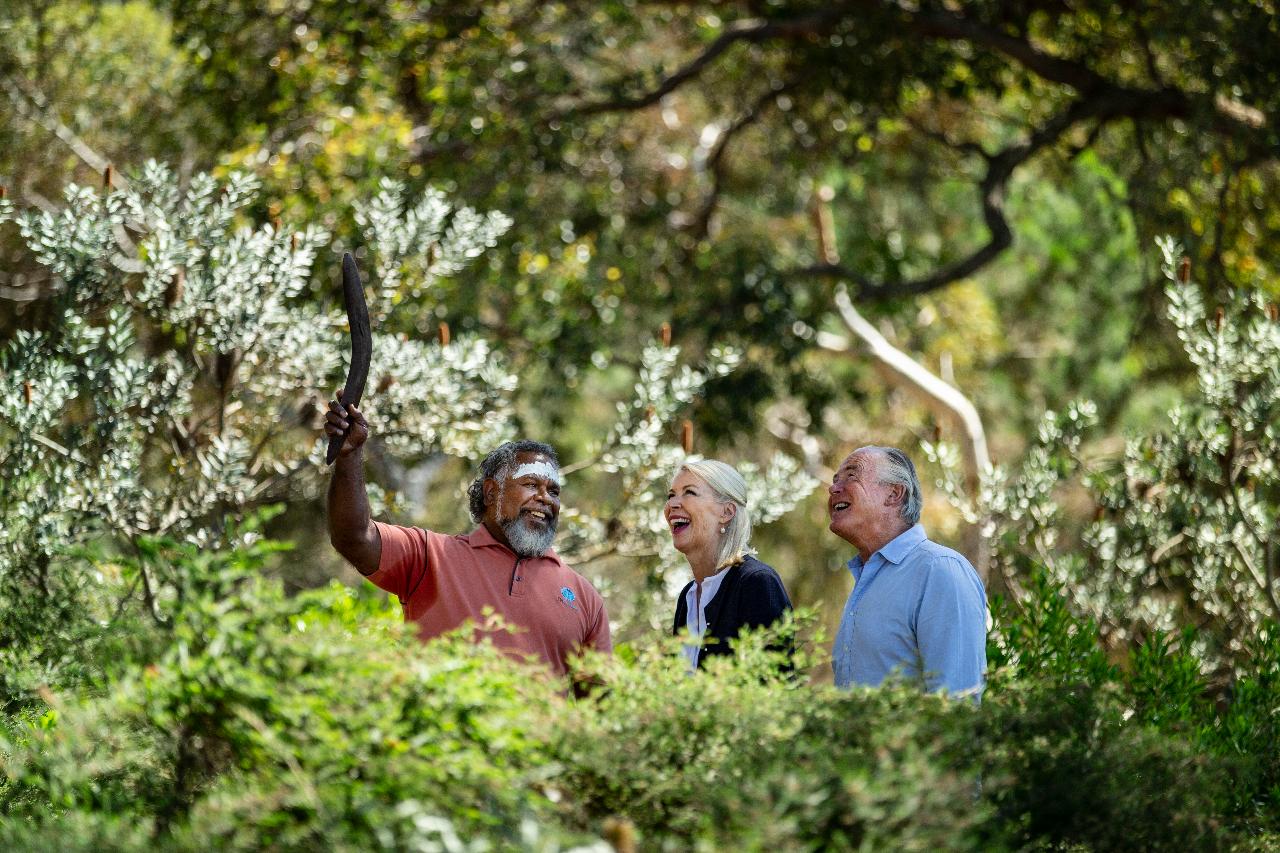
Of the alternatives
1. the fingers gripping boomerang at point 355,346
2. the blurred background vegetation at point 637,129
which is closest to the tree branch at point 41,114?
the blurred background vegetation at point 637,129

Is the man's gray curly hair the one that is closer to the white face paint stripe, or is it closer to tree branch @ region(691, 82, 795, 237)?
the white face paint stripe

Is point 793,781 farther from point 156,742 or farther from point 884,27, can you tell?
point 884,27

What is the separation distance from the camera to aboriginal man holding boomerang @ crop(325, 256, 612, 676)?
4.73 meters

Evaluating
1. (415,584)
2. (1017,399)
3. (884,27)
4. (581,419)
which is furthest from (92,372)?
(1017,399)

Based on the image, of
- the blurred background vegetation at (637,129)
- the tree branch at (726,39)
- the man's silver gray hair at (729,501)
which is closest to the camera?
the man's silver gray hair at (729,501)

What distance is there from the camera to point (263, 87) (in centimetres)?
1095

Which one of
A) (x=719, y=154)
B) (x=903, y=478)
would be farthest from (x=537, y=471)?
(x=719, y=154)

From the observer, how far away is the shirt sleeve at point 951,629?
4445mm

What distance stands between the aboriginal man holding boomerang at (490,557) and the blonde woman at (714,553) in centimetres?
38

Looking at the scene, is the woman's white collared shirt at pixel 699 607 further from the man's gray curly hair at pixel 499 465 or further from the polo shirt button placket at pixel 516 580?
the man's gray curly hair at pixel 499 465

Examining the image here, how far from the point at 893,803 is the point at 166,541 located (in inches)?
71.2

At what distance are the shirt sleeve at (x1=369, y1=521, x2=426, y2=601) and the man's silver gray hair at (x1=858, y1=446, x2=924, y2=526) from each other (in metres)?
1.49

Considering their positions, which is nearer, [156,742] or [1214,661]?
[156,742]

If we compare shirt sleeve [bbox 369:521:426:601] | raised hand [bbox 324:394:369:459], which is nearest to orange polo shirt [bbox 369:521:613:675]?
shirt sleeve [bbox 369:521:426:601]
